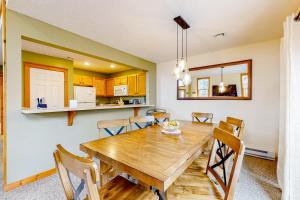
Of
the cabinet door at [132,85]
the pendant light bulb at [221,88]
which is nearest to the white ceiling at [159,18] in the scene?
the pendant light bulb at [221,88]

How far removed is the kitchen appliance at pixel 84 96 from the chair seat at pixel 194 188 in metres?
3.76

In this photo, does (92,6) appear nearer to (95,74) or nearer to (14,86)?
(14,86)

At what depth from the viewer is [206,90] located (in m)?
3.33

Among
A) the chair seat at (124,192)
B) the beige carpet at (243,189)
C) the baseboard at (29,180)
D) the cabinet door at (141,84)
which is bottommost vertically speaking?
the beige carpet at (243,189)

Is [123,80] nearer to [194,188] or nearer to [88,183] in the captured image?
[194,188]

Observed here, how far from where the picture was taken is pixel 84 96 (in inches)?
179

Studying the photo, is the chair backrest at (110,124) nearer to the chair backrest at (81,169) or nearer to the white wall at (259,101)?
the chair backrest at (81,169)

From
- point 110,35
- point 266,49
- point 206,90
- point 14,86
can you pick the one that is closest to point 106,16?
point 110,35

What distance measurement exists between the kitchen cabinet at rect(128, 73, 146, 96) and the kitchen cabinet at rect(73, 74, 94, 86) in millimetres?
1545

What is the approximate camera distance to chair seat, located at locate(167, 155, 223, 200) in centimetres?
104

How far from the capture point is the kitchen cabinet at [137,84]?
4215mm

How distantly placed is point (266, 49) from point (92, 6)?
10.3ft

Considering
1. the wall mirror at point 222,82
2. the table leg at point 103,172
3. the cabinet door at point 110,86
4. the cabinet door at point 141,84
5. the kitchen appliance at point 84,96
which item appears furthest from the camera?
the cabinet door at point 110,86

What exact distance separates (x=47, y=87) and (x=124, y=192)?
3.64m
